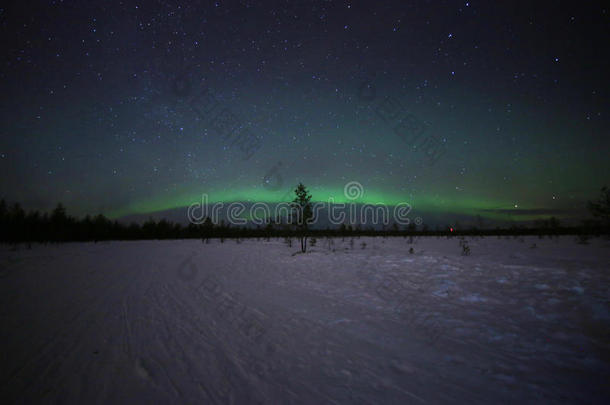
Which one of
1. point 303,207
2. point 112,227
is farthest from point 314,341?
point 112,227

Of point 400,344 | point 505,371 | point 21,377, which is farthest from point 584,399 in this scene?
point 21,377

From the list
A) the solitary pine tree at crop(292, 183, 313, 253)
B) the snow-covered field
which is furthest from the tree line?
the snow-covered field

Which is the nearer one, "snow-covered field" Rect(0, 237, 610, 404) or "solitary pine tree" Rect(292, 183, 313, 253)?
"snow-covered field" Rect(0, 237, 610, 404)

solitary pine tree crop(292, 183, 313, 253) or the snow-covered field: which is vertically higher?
solitary pine tree crop(292, 183, 313, 253)

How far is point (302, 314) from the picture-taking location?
17.3 feet

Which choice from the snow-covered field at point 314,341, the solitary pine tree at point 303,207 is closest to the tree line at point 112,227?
the solitary pine tree at point 303,207

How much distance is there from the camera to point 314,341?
3.99 meters

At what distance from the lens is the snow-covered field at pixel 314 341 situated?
8.86 ft

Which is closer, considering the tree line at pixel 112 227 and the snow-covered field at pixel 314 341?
the snow-covered field at pixel 314 341

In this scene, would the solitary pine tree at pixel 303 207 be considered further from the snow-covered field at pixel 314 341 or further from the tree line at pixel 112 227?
the snow-covered field at pixel 314 341

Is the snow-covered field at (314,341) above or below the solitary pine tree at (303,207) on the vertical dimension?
below

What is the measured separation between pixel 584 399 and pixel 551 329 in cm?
222

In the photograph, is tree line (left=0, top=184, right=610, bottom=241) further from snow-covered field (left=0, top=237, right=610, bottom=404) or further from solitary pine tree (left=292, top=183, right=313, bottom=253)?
snow-covered field (left=0, top=237, right=610, bottom=404)

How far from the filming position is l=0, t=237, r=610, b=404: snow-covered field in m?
2.70
